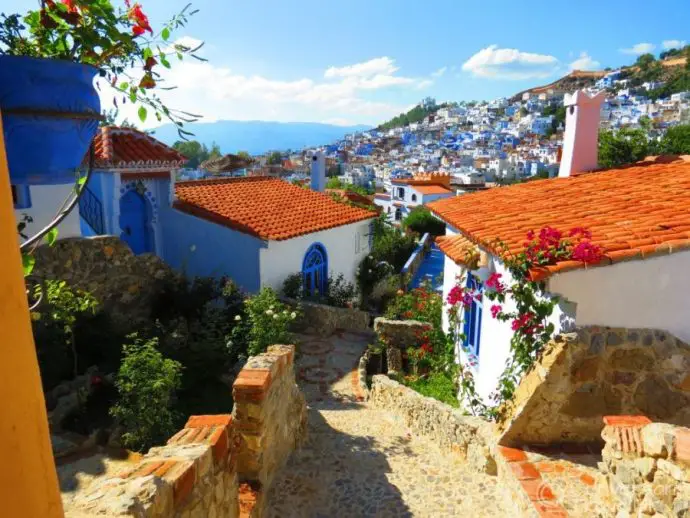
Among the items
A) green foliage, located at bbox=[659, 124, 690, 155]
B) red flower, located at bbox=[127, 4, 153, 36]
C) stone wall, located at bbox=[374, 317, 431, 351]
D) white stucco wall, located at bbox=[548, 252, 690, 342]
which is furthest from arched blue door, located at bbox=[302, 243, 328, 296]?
green foliage, located at bbox=[659, 124, 690, 155]

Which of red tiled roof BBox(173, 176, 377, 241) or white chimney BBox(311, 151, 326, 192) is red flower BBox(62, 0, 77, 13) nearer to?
red tiled roof BBox(173, 176, 377, 241)

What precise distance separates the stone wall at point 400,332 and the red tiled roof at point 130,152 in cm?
736

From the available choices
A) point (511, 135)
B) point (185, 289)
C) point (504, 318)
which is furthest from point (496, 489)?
point (511, 135)

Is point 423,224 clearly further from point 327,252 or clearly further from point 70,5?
point 70,5

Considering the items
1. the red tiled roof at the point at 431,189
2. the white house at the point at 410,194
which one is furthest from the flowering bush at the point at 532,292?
the red tiled roof at the point at 431,189

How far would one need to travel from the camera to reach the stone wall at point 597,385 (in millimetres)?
5008

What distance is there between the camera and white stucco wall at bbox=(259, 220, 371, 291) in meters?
12.9

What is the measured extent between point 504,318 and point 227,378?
5.66 meters

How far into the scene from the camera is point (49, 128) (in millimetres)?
2102

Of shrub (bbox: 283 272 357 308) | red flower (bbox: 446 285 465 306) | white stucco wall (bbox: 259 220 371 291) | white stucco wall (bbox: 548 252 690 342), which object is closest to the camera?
white stucco wall (bbox: 548 252 690 342)

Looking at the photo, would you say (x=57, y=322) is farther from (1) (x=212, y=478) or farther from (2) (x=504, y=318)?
(2) (x=504, y=318)

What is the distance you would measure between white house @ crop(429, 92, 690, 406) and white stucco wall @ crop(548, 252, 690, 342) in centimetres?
1

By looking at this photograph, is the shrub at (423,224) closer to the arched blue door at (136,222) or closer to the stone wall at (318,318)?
the stone wall at (318,318)

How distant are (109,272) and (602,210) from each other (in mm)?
9799
